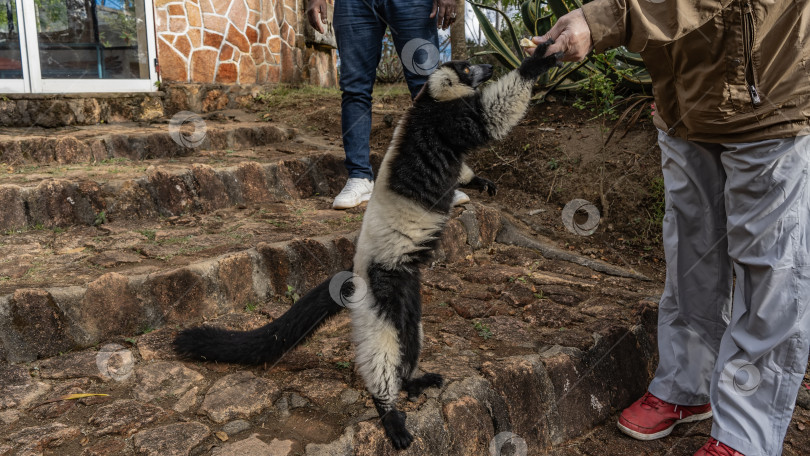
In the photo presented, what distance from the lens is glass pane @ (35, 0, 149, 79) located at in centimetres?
559

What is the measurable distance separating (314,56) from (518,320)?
23.3ft

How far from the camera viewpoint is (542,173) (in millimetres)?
4652

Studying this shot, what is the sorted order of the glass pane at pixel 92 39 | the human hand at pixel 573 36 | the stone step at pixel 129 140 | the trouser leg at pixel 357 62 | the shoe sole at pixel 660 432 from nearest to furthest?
1. the human hand at pixel 573 36
2. the shoe sole at pixel 660 432
3. the trouser leg at pixel 357 62
4. the stone step at pixel 129 140
5. the glass pane at pixel 92 39

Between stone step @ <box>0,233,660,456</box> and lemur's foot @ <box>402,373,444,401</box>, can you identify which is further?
lemur's foot @ <box>402,373,444,401</box>

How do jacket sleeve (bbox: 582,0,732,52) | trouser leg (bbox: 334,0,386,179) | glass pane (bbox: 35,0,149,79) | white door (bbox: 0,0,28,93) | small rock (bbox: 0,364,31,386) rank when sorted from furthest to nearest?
glass pane (bbox: 35,0,149,79) → white door (bbox: 0,0,28,93) → trouser leg (bbox: 334,0,386,179) → small rock (bbox: 0,364,31,386) → jacket sleeve (bbox: 582,0,732,52)

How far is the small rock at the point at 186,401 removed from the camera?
205 cm

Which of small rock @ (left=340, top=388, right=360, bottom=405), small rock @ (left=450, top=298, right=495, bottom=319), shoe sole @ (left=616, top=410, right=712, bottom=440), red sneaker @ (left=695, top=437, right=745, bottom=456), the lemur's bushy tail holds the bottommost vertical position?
shoe sole @ (left=616, top=410, right=712, bottom=440)

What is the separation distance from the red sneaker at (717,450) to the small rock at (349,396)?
4.32 feet

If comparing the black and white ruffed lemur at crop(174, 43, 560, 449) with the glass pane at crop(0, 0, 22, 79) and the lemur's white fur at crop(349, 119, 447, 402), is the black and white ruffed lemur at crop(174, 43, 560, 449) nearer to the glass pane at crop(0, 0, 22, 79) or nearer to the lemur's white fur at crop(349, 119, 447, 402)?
the lemur's white fur at crop(349, 119, 447, 402)

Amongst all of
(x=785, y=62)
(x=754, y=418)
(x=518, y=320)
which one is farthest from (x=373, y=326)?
(x=785, y=62)

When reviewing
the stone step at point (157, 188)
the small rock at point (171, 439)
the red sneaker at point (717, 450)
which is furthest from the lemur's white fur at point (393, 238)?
the stone step at point (157, 188)

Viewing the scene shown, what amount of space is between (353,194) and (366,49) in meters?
0.98

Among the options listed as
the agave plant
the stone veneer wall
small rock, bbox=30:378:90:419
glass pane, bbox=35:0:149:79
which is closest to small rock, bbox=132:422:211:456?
small rock, bbox=30:378:90:419

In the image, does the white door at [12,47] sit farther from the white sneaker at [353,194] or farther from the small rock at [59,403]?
the small rock at [59,403]
